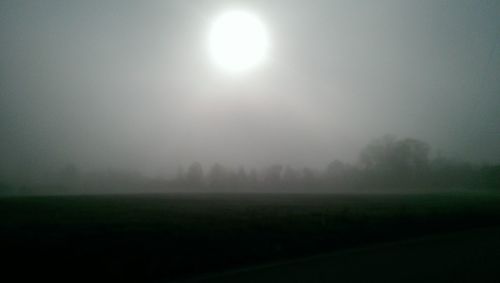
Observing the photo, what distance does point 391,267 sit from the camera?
977 centimetres

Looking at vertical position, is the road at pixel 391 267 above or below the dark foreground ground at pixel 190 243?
below

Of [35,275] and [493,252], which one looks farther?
[493,252]

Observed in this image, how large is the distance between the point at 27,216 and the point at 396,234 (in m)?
16.5

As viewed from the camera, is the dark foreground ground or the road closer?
the road


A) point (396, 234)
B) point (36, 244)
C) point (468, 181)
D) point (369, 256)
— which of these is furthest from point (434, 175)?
point (36, 244)

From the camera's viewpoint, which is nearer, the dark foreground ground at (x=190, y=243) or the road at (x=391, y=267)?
the road at (x=391, y=267)

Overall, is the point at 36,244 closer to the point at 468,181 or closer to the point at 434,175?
the point at 434,175

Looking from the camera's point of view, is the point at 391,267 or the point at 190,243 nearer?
the point at 391,267

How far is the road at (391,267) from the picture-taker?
8.80 m

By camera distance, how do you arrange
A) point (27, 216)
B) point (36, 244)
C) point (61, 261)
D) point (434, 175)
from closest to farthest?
point (61, 261), point (36, 244), point (27, 216), point (434, 175)

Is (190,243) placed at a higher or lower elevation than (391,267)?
higher

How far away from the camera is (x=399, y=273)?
9.15 meters

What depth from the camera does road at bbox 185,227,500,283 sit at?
8797 mm

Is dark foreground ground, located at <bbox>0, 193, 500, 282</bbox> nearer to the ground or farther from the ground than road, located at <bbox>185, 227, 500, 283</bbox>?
farther from the ground
